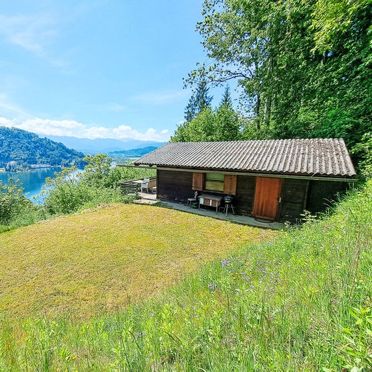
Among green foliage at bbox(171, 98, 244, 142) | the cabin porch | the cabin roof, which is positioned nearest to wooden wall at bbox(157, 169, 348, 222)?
the cabin porch

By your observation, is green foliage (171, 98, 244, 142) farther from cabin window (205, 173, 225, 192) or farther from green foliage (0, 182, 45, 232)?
green foliage (0, 182, 45, 232)

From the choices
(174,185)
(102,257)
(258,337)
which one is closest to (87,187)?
(174,185)

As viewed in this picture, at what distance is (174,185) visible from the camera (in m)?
13.0

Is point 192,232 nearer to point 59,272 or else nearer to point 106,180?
point 59,272

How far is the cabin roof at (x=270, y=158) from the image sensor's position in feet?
27.3

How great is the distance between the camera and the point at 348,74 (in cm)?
1120

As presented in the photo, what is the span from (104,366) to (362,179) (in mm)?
9420

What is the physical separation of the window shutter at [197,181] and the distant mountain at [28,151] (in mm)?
103573

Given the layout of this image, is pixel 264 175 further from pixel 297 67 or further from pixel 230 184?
pixel 297 67

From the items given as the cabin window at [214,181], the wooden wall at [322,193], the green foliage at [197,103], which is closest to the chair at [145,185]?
the cabin window at [214,181]

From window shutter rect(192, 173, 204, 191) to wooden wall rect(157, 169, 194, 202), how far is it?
34cm

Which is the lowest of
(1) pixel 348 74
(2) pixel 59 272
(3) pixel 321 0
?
(2) pixel 59 272

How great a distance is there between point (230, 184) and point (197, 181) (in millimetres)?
1943

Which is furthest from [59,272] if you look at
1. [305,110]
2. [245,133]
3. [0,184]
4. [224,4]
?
[224,4]
